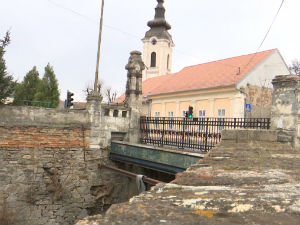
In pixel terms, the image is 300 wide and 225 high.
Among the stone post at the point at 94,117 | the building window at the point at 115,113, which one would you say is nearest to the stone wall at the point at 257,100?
the building window at the point at 115,113

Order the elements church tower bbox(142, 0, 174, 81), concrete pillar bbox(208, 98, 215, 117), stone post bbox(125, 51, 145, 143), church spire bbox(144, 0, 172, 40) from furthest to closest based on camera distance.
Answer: church spire bbox(144, 0, 172, 40) < church tower bbox(142, 0, 174, 81) < concrete pillar bbox(208, 98, 215, 117) < stone post bbox(125, 51, 145, 143)

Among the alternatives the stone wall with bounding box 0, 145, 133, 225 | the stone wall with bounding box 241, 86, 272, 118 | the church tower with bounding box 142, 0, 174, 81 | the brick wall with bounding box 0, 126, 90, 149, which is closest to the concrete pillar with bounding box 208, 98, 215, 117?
the stone wall with bounding box 241, 86, 272, 118

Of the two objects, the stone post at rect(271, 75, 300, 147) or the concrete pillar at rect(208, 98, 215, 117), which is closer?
the stone post at rect(271, 75, 300, 147)

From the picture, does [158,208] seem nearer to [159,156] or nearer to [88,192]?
[159,156]

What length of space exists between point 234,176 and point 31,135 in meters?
8.86

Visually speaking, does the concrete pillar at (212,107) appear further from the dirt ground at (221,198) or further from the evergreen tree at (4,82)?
the dirt ground at (221,198)

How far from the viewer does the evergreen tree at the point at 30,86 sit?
2580 centimetres

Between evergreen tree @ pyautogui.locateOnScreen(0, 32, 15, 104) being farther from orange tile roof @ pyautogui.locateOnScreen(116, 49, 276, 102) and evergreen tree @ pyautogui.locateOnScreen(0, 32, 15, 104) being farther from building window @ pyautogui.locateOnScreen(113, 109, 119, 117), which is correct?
orange tile roof @ pyautogui.locateOnScreen(116, 49, 276, 102)

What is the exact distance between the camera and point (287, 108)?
6.16 metres

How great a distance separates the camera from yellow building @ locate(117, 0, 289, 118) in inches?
809

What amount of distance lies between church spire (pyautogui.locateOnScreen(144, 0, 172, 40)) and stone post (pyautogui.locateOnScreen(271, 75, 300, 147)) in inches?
1481

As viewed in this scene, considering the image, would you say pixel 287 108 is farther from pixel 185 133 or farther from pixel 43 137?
pixel 43 137

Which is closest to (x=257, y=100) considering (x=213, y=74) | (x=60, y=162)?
(x=213, y=74)

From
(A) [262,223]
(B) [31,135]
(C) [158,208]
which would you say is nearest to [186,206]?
(C) [158,208]
